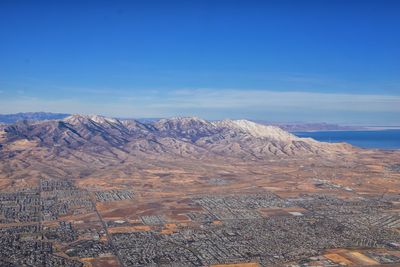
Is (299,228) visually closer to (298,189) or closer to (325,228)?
(325,228)

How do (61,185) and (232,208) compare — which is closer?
(232,208)

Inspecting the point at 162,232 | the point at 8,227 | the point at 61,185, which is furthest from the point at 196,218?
the point at 61,185

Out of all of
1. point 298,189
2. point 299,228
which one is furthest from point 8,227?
point 298,189

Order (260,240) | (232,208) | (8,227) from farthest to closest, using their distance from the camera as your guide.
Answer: (232,208) → (8,227) → (260,240)

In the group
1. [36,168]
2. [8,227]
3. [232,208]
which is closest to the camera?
[8,227]

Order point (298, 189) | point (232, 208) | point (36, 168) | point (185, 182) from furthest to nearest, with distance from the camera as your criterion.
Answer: point (36, 168) < point (185, 182) < point (298, 189) < point (232, 208)

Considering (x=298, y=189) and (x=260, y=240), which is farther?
(x=298, y=189)

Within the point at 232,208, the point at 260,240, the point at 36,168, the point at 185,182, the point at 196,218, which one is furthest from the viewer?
the point at 36,168

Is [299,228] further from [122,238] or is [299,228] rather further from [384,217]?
[122,238]
